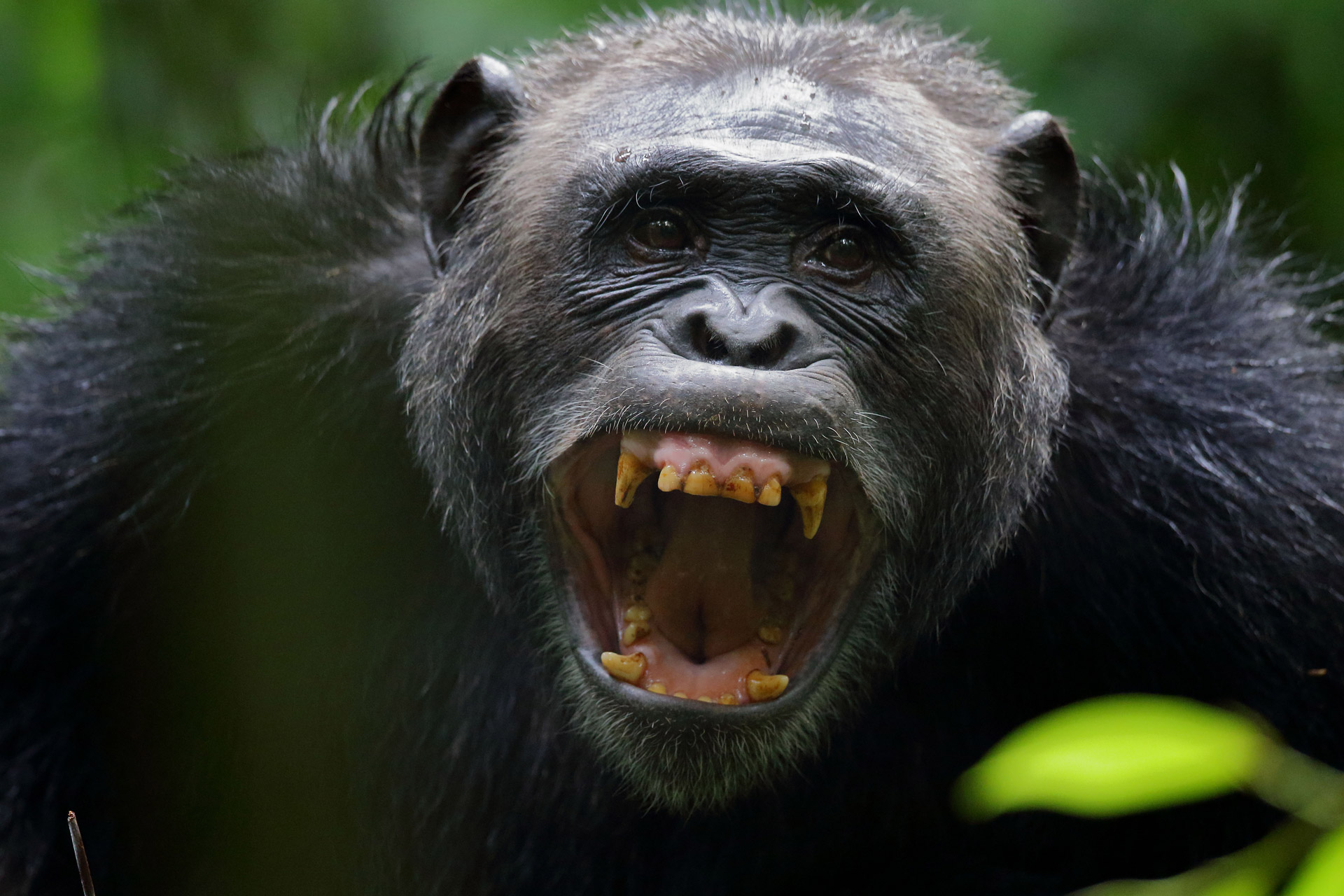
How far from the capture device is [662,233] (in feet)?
11.5

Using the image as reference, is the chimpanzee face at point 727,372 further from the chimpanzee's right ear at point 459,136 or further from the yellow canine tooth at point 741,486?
the chimpanzee's right ear at point 459,136

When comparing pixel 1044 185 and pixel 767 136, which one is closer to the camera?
pixel 767 136

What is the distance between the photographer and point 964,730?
4316 millimetres

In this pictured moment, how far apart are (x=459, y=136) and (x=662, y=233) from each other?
86cm

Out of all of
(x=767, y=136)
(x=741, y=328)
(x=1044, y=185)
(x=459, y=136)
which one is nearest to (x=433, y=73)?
(x=459, y=136)

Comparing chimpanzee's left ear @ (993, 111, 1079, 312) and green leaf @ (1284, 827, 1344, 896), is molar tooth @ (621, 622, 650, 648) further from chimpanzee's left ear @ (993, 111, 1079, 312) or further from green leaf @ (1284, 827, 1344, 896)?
green leaf @ (1284, 827, 1344, 896)

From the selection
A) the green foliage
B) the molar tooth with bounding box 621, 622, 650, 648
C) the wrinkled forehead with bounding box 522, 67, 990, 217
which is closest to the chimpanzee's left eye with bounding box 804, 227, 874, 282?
the wrinkled forehead with bounding box 522, 67, 990, 217

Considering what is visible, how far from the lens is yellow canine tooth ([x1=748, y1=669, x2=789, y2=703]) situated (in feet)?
11.2

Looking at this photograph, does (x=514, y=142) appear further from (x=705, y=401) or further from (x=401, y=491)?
(x=705, y=401)

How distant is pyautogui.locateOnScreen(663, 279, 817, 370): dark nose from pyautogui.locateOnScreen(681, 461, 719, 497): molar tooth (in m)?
0.23

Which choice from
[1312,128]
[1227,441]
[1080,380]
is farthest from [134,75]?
[1312,128]

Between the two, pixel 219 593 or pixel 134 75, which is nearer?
pixel 219 593

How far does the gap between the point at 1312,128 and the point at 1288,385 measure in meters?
3.43

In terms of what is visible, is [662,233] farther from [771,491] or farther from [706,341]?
[771,491]
